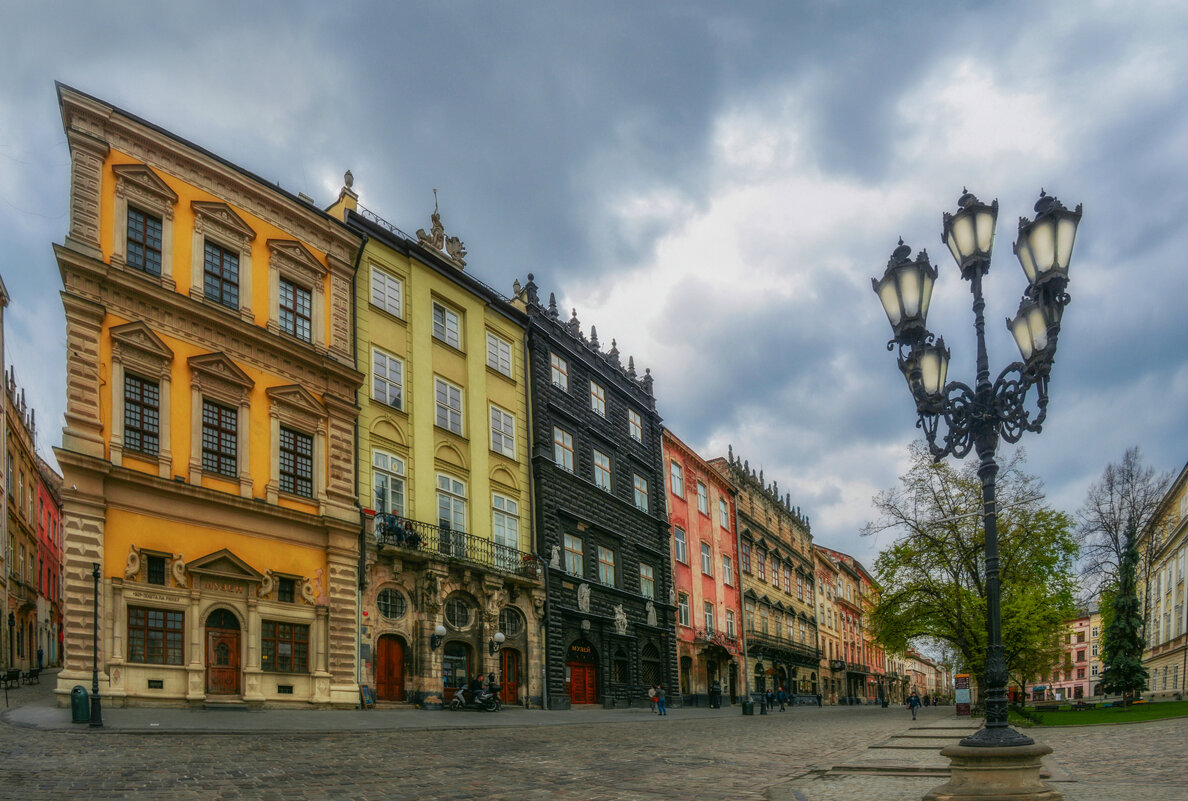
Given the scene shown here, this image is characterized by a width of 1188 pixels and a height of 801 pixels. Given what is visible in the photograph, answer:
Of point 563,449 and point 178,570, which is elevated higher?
point 563,449

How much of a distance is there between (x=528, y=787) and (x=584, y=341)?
30.8 m

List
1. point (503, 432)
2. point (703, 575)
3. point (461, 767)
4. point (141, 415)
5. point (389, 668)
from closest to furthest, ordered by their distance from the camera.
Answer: point (461, 767) → point (141, 415) → point (389, 668) → point (503, 432) → point (703, 575)

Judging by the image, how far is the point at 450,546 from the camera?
30.9 meters

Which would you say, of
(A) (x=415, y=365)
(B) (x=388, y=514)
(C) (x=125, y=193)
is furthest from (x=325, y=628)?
(C) (x=125, y=193)

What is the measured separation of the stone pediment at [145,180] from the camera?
77.8 ft

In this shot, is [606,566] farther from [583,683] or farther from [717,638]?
[717,638]

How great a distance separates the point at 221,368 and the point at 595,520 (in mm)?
18341

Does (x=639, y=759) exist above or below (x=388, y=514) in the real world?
below

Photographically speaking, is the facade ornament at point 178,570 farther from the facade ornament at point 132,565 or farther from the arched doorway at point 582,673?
the arched doorway at point 582,673

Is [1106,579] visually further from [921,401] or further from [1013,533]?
[921,401]

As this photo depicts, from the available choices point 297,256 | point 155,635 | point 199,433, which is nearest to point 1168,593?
point 297,256

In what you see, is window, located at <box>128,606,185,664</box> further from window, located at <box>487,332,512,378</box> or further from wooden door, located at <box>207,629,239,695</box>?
window, located at <box>487,332,512,378</box>

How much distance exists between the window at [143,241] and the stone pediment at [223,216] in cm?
121

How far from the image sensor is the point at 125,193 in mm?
23766
